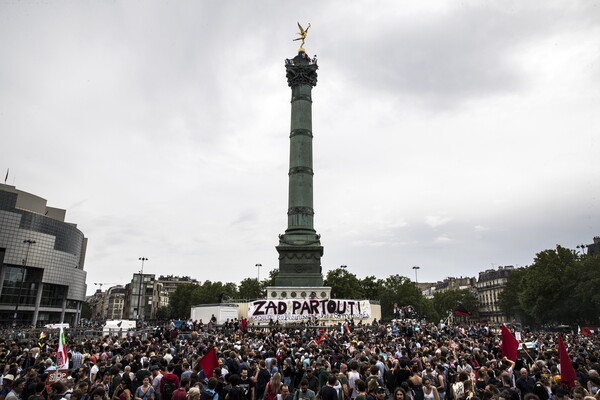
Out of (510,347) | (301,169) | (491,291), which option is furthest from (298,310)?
(491,291)

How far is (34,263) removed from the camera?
77625 mm

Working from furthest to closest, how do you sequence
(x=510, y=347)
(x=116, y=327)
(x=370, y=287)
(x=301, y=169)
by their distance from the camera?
(x=370, y=287) → (x=301, y=169) → (x=116, y=327) → (x=510, y=347)

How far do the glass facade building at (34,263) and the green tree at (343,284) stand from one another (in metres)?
51.3

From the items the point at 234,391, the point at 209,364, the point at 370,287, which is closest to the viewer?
the point at 234,391

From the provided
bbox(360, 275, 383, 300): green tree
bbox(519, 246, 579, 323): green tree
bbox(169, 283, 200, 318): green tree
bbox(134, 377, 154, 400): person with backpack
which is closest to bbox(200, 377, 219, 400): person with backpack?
bbox(134, 377, 154, 400): person with backpack

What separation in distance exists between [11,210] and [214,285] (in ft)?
177

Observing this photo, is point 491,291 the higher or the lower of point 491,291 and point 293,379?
the higher

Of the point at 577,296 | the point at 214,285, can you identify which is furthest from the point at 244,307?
the point at 214,285

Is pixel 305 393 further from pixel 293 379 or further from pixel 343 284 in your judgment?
pixel 343 284

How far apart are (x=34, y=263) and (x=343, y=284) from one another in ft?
184

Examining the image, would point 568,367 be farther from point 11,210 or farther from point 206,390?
point 11,210

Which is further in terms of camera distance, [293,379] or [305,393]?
[293,379]

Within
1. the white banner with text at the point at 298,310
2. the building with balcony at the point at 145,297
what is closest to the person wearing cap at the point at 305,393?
the white banner with text at the point at 298,310

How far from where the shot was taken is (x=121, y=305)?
7126 inches
